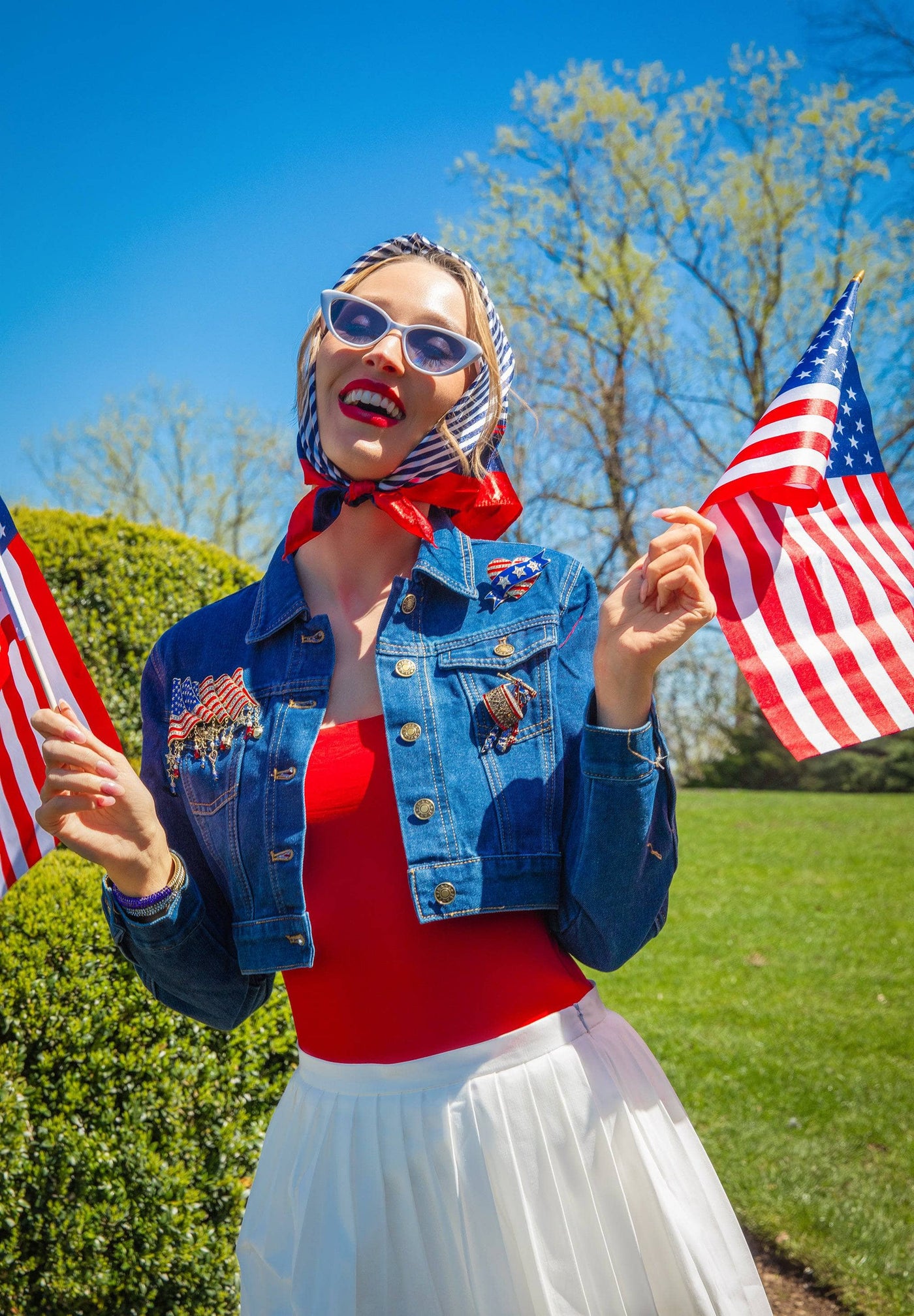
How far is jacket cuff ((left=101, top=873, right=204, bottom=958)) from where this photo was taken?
1.76 meters

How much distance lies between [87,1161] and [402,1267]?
5.58 feet

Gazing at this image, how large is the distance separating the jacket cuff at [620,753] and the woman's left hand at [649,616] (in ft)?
0.09

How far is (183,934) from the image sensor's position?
1.79m

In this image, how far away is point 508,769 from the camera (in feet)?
5.58

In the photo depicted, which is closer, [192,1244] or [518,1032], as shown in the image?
[518,1032]

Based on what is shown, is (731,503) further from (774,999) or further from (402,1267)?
(774,999)

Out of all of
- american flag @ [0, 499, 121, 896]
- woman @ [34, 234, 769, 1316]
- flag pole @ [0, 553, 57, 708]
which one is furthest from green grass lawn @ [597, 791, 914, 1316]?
flag pole @ [0, 553, 57, 708]

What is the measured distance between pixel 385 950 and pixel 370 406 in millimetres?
970

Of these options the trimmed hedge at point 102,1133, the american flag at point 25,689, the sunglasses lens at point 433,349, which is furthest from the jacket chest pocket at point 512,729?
the trimmed hedge at point 102,1133

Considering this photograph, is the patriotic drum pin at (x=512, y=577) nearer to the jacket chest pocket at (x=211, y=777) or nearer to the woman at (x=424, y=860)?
the woman at (x=424, y=860)

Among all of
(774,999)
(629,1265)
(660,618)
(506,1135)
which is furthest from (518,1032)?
(774,999)

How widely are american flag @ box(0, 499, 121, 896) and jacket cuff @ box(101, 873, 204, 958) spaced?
0.44m

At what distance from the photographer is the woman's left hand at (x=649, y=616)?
1.50 meters

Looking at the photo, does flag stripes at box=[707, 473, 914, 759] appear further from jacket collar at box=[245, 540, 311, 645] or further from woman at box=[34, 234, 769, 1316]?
jacket collar at box=[245, 540, 311, 645]
